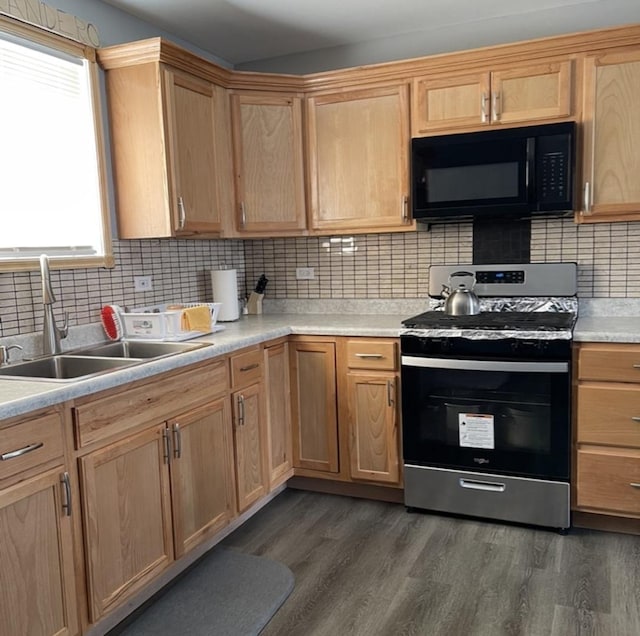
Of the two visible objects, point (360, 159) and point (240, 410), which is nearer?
point (240, 410)

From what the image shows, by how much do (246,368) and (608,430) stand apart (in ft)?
5.22

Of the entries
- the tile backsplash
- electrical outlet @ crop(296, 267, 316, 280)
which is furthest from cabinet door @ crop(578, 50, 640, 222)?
electrical outlet @ crop(296, 267, 316, 280)

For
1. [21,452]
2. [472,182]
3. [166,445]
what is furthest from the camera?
[472,182]

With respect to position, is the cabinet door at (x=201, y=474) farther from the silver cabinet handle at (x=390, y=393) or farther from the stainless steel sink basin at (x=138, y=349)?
the silver cabinet handle at (x=390, y=393)

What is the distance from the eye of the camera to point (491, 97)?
2891mm

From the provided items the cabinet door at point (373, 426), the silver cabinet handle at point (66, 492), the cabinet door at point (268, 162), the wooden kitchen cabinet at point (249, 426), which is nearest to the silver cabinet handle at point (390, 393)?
the cabinet door at point (373, 426)

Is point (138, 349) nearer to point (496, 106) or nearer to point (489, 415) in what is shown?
point (489, 415)

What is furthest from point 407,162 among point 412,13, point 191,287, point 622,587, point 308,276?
point 622,587

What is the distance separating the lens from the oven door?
2.63 meters

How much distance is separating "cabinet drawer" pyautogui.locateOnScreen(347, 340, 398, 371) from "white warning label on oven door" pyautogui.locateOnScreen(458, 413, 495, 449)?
41 centimetres

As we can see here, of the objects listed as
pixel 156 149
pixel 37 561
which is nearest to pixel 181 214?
pixel 156 149

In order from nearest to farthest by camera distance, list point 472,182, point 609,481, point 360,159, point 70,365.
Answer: point 70,365
point 609,481
point 472,182
point 360,159

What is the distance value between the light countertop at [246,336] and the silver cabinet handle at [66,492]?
236 millimetres

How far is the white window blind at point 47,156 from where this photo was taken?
93.7 inches
